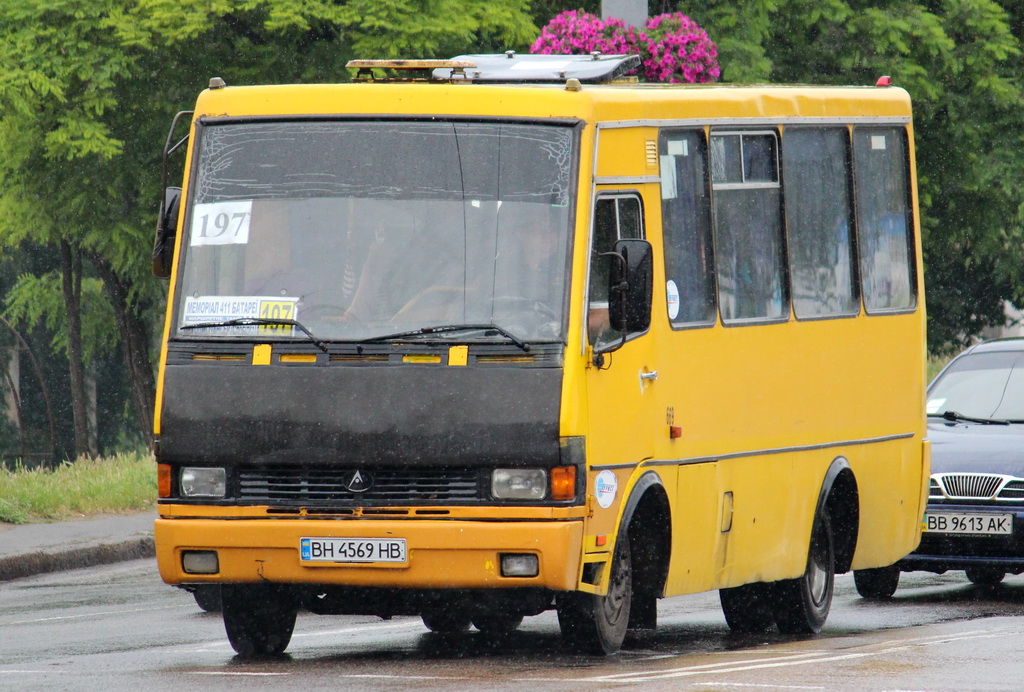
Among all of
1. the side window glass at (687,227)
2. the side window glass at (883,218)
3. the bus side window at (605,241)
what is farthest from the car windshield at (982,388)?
the bus side window at (605,241)

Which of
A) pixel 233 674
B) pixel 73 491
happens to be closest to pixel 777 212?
pixel 233 674

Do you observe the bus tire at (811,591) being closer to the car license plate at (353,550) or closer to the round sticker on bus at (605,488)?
the round sticker on bus at (605,488)

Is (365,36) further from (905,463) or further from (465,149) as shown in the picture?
(465,149)

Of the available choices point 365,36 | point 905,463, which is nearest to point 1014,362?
point 905,463

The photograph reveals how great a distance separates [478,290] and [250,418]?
1180mm

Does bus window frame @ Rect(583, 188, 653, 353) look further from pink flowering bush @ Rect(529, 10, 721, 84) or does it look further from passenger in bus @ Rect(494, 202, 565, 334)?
pink flowering bush @ Rect(529, 10, 721, 84)

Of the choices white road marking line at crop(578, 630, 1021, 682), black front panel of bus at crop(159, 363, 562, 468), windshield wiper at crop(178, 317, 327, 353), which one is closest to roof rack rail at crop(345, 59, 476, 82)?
windshield wiper at crop(178, 317, 327, 353)

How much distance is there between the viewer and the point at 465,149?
30.7 ft

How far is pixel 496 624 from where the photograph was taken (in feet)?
37.4

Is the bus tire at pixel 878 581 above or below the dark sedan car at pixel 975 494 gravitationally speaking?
below

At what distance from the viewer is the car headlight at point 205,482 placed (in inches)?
359

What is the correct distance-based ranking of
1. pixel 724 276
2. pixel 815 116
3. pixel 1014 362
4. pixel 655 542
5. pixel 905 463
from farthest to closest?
1. pixel 1014 362
2. pixel 905 463
3. pixel 815 116
4. pixel 724 276
5. pixel 655 542

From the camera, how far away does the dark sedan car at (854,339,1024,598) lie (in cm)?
1333

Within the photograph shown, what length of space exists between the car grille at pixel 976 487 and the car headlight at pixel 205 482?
6068mm
